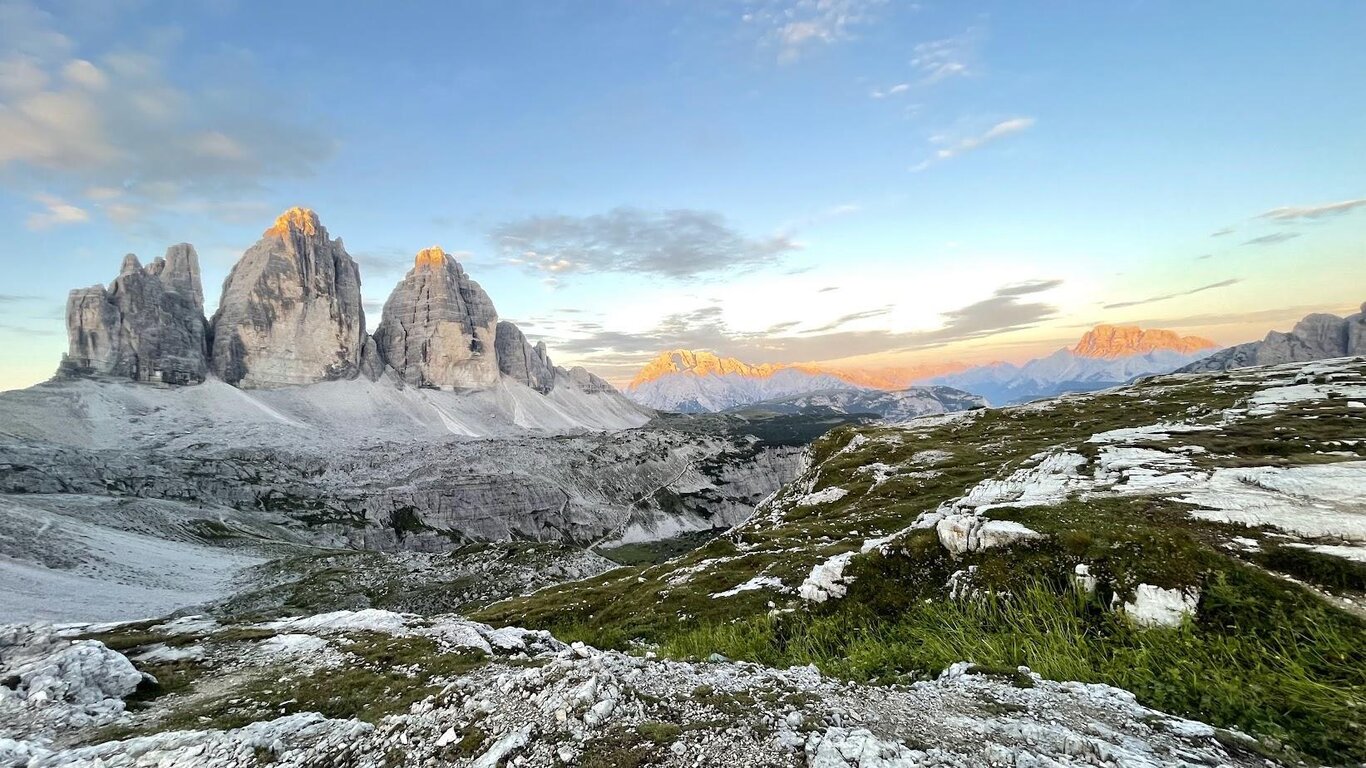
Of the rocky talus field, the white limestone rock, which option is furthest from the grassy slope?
the white limestone rock

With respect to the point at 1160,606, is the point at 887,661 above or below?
below

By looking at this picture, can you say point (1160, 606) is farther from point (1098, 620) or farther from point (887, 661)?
point (887, 661)

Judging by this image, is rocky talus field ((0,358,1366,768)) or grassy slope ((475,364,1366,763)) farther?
grassy slope ((475,364,1366,763))

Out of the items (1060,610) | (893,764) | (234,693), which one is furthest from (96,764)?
(1060,610)

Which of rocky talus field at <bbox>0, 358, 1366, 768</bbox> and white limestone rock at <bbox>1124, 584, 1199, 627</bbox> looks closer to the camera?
rocky talus field at <bbox>0, 358, 1366, 768</bbox>

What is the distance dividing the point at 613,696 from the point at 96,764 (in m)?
11.3

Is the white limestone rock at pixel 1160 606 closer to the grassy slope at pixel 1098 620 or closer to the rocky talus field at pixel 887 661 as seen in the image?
the rocky talus field at pixel 887 661

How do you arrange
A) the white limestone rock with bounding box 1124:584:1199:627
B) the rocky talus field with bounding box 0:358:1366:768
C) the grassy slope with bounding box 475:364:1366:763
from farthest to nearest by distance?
the white limestone rock with bounding box 1124:584:1199:627, the grassy slope with bounding box 475:364:1366:763, the rocky talus field with bounding box 0:358:1366:768

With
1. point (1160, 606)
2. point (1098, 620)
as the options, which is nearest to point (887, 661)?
point (1098, 620)

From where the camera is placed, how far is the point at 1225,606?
12.1 m

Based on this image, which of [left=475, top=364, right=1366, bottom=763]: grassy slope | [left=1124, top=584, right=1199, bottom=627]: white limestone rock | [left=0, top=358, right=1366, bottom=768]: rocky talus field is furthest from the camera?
[left=1124, top=584, right=1199, bottom=627]: white limestone rock

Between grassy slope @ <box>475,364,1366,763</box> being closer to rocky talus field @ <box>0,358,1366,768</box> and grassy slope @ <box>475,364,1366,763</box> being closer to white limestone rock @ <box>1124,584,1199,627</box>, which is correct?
rocky talus field @ <box>0,358,1366,768</box>

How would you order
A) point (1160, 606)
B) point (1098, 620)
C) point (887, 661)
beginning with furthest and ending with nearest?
point (1098, 620) → point (887, 661) → point (1160, 606)

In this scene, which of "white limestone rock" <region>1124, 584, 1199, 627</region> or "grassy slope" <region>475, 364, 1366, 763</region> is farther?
"white limestone rock" <region>1124, 584, 1199, 627</region>
